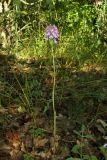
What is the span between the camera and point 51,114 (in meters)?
3.71

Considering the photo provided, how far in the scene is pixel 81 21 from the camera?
6102 mm

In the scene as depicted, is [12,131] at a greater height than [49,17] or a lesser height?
lesser

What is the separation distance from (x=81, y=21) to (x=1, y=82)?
2.33 m

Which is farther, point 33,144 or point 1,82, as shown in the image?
point 1,82

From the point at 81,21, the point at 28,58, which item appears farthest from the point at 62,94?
the point at 81,21

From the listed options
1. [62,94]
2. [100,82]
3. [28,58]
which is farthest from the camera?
[28,58]

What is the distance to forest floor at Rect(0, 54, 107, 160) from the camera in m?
3.29

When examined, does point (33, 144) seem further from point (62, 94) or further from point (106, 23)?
point (106, 23)

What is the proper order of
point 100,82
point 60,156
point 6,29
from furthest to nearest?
point 6,29, point 100,82, point 60,156

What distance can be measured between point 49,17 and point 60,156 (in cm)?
301

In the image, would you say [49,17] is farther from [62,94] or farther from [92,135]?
[92,135]

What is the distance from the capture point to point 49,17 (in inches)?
232

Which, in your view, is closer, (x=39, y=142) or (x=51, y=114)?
(x=39, y=142)

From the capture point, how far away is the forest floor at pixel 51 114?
3285 millimetres
